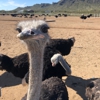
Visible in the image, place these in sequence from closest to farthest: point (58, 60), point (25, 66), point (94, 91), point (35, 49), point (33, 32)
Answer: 1. point (33, 32)
2. point (35, 49)
3. point (94, 91)
4. point (58, 60)
5. point (25, 66)

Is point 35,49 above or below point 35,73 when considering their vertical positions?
above

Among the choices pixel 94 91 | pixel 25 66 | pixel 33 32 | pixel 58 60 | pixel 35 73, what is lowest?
pixel 94 91

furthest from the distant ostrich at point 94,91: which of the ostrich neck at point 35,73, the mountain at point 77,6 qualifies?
the mountain at point 77,6

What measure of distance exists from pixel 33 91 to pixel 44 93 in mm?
1078

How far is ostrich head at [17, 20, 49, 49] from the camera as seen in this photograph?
171cm

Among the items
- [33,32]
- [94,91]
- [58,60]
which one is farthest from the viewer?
[58,60]

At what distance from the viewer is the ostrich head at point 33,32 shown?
1.71 metres

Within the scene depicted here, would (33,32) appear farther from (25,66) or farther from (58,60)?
(25,66)

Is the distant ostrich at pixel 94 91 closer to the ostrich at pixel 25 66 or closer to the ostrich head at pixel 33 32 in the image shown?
the ostrich at pixel 25 66

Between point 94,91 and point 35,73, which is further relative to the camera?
point 94,91

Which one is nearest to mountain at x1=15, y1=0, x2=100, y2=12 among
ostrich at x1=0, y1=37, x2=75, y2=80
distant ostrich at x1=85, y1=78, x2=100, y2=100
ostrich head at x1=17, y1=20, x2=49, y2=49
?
ostrich at x1=0, y1=37, x2=75, y2=80

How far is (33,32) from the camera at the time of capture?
1767 millimetres

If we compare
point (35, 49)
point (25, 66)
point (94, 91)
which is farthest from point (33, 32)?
point (25, 66)

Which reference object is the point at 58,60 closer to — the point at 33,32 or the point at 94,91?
the point at 94,91
